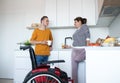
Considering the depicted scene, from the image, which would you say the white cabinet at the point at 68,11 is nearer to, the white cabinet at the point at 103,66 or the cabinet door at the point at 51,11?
the cabinet door at the point at 51,11

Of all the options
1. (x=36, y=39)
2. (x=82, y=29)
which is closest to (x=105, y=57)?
(x=82, y=29)

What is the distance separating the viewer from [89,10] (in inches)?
153

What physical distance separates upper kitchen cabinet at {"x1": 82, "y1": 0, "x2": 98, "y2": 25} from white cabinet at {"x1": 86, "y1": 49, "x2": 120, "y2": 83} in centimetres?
239

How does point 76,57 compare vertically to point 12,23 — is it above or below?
below

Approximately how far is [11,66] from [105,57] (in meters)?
3.39

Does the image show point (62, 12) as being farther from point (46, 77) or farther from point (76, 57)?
point (46, 77)

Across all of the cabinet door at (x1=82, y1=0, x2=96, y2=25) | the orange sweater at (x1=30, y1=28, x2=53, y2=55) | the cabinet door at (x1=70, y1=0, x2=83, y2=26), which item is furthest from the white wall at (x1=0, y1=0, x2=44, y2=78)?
the orange sweater at (x1=30, y1=28, x2=53, y2=55)

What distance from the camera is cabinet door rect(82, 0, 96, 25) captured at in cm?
386

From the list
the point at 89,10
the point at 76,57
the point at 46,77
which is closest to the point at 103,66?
the point at 46,77

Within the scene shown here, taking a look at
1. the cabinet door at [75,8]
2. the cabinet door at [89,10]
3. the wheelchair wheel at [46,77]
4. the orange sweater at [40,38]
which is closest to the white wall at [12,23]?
the cabinet door at [75,8]

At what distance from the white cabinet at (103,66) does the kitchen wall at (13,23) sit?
119 inches

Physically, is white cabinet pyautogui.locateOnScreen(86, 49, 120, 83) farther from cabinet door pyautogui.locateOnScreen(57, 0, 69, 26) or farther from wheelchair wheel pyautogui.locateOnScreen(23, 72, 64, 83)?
cabinet door pyautogui.locateOnScreen(57, 0, 69, 26)

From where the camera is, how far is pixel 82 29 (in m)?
2.84

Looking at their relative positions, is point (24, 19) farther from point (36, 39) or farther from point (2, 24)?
point (36, 39)
